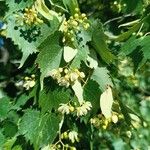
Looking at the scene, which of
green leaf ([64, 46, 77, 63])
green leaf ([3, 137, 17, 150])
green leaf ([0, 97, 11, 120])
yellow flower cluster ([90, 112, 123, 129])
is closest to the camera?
green leaf ([64, 46, 77, 63])

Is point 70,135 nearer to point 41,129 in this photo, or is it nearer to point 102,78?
point 41,129

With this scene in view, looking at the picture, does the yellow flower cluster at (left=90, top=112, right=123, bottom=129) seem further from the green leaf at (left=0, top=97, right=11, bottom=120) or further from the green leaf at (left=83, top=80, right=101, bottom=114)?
the green leaf at (left=0, top=97, right=11, bottom=120)

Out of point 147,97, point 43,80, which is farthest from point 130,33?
point 147,97

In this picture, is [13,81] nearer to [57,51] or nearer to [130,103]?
[130,103]

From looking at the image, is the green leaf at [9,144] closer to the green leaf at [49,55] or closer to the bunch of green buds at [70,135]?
the bunch of green buds at [70,135]

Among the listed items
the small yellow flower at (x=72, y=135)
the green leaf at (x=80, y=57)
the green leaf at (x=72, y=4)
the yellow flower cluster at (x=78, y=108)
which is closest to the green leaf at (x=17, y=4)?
the green leaf at (x=72, y=4)

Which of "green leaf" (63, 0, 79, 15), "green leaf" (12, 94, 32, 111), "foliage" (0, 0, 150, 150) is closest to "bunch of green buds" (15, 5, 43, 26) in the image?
"foliage" (0, 0, 150, 150)

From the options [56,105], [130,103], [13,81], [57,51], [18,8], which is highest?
[18,8]
